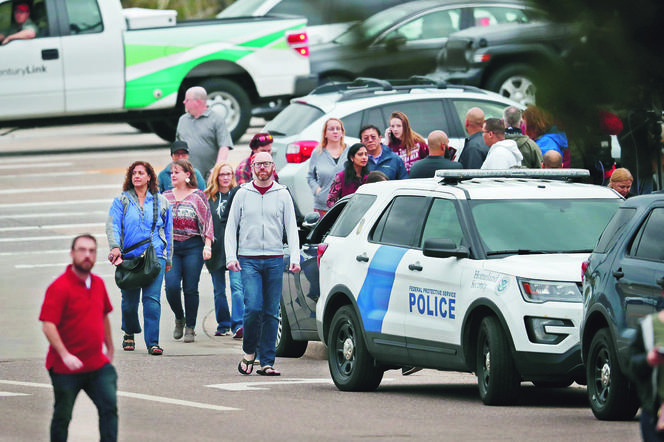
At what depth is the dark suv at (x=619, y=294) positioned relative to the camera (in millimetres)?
9047

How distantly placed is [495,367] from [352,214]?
2.46 m

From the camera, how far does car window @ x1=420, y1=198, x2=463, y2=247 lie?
10.8 meters

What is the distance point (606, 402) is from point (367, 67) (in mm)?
5913

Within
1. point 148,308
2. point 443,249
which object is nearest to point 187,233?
point 148,308

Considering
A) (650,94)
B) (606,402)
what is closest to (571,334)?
(606,402)

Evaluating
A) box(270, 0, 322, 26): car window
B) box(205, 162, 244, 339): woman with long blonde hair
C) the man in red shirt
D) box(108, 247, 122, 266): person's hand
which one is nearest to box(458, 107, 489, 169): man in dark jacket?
box(205, 162, 244, 339): woman with long blonde hair

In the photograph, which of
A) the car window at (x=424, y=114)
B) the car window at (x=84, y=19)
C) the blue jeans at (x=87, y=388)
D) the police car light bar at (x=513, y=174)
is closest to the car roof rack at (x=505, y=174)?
the police car light bar at (x=513, y=174)

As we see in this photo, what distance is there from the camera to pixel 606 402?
30.8ft

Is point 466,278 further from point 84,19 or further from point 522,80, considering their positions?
point 84,19

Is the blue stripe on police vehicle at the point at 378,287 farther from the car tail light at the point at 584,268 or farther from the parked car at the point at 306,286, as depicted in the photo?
the car tail light at the point at 584,268

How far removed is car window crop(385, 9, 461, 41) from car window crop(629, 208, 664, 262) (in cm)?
529

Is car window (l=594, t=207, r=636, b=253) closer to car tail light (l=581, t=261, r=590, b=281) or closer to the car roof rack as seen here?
car tail light (l=581, t=261, r=590, b=281)

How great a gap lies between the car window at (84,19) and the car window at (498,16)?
1952 cm

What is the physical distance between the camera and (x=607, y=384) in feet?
30.9
